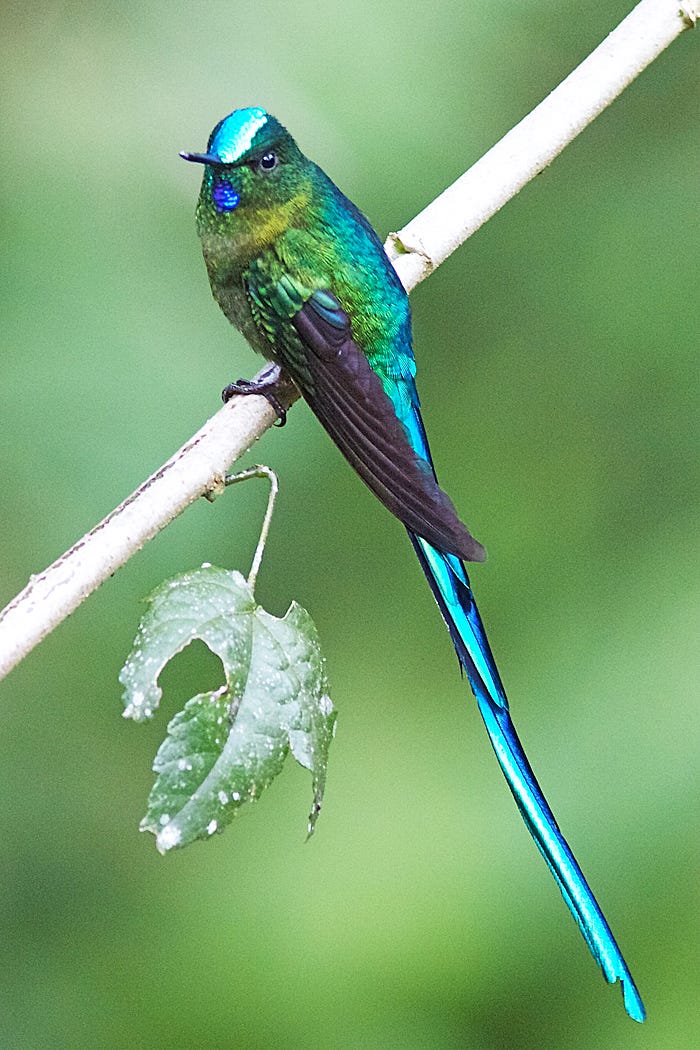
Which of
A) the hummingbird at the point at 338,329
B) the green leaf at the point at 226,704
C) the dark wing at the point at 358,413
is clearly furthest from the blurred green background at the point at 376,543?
the green leaf at the point at 226,704

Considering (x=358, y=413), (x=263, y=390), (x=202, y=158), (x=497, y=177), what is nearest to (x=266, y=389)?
(x=263, y=390)

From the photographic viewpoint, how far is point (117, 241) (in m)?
2.58

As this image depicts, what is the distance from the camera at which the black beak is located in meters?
1.66

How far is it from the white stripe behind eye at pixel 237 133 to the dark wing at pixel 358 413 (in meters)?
0.19

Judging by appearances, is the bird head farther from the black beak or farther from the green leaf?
the green leaf

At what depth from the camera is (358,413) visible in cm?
170

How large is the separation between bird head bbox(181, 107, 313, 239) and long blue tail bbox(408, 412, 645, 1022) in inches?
14.7

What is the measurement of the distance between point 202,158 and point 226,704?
77cm

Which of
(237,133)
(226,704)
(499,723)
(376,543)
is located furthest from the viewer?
(376,543)

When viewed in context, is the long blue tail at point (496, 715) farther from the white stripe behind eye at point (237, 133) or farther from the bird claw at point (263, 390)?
the white stripe behind eye at point (237, 133)

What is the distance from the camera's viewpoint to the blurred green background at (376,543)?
7.52ft

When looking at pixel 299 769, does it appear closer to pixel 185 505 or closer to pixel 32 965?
pixel 32 965

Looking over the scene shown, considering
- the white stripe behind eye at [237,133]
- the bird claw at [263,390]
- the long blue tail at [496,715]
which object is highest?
the white stripe behind eye at [237,133]

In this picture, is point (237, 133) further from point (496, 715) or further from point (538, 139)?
point (496, 715)
